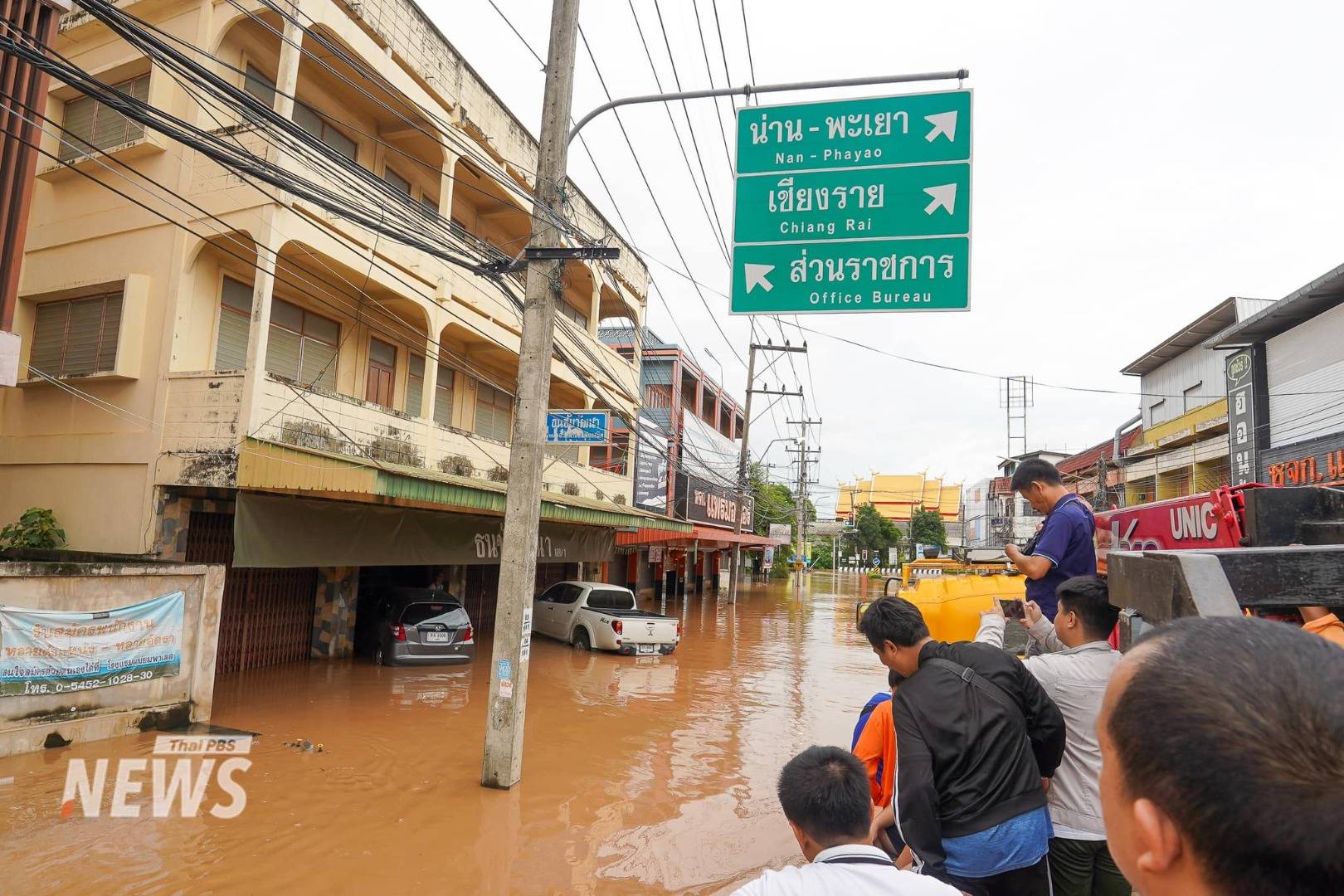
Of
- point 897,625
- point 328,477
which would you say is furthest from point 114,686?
point 897,625

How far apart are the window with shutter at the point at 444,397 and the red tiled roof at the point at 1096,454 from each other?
94.5 ft

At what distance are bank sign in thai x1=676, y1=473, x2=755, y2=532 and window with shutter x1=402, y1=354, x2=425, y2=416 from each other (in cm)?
1132

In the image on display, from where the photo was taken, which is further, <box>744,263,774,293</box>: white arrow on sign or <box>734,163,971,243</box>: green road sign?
<box>744,263,774,293</box>: white arrow on sign

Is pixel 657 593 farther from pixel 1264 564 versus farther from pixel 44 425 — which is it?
pixel 1264 564

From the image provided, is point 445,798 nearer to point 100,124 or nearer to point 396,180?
point 396,180

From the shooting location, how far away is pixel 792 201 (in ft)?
20.8

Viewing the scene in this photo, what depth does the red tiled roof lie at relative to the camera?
36.4 meters

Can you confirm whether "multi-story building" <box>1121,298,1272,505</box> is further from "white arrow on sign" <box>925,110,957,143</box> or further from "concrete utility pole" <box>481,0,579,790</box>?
"concrete utility pole" <box>481,0,579,790</box>

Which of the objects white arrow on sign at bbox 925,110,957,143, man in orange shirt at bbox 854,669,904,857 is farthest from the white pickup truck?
man in orange shirt at bbox 854,669,904,857

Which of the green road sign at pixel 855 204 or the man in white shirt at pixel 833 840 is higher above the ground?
the green road sign at pixel 855 204

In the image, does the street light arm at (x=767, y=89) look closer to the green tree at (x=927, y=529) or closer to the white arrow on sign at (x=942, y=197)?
the white arrow on sign at (x=942, y=197)

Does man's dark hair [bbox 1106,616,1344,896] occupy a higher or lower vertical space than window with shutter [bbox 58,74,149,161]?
lower

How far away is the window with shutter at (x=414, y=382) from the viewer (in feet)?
51.9

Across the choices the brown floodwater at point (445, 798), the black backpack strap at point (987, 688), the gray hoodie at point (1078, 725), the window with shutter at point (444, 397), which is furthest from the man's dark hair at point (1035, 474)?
the window with shutter at point (444, 397)
